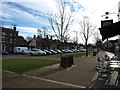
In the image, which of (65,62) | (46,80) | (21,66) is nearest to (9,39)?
(21,66)

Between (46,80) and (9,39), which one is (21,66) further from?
(9,39)

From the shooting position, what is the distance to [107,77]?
15086 mm

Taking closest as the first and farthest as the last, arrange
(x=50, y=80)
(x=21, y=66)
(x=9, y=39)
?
(x=50, y=80) < (x=21, y=66) < (x=9, y=39)

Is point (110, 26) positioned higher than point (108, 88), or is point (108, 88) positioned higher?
point (110, 26)

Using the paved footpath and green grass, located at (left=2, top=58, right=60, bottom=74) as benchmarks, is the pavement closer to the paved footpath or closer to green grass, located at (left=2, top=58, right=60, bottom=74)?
the paved footpath

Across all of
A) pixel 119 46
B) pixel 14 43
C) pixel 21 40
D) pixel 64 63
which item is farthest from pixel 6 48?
pixel 64 63

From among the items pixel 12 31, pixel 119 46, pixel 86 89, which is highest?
pixel 12 31

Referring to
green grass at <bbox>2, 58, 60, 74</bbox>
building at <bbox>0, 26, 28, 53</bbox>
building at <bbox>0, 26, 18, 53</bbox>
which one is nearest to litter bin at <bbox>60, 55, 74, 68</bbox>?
green grass at <bbox>2, 58, 60, 74</bbox>

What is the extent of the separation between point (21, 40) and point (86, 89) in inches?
3740

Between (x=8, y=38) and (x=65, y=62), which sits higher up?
(x=8, y=38)

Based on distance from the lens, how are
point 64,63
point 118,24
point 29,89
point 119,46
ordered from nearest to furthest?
1. point 29,89
2. point 118,24
3. point 64,63
4. point 119,46

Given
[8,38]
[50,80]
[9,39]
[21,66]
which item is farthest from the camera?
[9,39]

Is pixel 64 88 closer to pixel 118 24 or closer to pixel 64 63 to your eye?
pixel 118 24

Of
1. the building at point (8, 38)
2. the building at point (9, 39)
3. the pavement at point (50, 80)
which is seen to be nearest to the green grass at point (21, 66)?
the pavement at point (50, 80)
